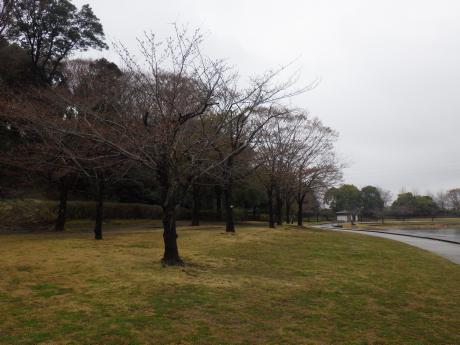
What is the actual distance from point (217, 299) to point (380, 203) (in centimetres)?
7609

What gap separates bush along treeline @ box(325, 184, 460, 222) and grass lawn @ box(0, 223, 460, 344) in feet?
191

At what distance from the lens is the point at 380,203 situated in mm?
77438

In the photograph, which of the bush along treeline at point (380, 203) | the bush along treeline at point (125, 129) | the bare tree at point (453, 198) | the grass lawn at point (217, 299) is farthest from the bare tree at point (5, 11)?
the bare tree at point (453, 198)

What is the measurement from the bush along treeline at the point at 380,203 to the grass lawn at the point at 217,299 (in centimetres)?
5831

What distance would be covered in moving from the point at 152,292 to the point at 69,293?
1.33m

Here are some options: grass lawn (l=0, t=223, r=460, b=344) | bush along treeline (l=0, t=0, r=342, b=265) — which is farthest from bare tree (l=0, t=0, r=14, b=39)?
grass lawn (l=0, t=223, r=460, b=344)

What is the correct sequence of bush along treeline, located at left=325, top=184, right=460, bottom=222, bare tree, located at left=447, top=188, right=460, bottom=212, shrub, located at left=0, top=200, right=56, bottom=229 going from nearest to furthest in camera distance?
shrub, located at left=0, top=200, right=56, bottom=229
bush along treeline, located at left=325, top=184, right=460, bottom=222
bare tree, located at left=447, top=188, right=460, bottom=212

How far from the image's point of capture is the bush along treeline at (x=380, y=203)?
6736cm

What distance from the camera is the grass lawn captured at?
5.19m

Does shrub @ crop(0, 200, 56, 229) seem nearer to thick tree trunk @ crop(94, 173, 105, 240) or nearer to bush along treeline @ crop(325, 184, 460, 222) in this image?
thick tree trunk @ crop(94, 173, 105, 240)

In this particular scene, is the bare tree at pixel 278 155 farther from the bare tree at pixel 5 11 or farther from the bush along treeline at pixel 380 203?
the bush along treeline at pixel 380 203

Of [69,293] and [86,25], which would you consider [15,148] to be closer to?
[86,25]

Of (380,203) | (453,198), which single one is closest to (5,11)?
(380,203)

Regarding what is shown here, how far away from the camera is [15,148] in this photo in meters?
19.3
